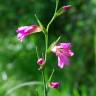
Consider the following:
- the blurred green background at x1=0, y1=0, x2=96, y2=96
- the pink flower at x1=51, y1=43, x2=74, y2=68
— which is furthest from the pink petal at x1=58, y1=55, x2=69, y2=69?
the blurred green background at x1=0, y1=0, x2=96, y2=96

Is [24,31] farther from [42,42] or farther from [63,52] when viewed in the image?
[42,42]

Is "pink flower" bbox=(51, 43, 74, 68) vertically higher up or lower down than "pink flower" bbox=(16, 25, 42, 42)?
lower down

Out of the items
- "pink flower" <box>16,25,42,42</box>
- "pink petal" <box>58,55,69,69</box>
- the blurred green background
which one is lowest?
the blurred green background

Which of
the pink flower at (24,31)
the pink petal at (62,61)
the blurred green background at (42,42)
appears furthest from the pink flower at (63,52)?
the blurred green background at (42,42)

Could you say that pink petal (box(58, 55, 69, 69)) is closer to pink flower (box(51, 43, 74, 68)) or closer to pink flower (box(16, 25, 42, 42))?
pink flower (box(51, 43, 74, 68))

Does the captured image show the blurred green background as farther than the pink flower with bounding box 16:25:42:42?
Yes

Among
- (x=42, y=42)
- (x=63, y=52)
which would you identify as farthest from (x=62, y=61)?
(x=42, y=42)

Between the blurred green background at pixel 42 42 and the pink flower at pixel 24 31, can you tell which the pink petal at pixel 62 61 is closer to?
the pink flower at pixel 24 31

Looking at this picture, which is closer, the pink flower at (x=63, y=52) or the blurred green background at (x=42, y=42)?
the pink flower at (x=63, y=52)
